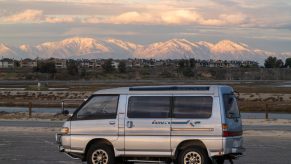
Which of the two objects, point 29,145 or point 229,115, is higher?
point 229,115

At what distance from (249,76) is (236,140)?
14149 centimetres

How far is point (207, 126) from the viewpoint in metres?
12.0

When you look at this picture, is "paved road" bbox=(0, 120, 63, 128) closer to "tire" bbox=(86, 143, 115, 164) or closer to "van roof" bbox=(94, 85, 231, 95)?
"tire" bbox=(86, 143, 115, 164)

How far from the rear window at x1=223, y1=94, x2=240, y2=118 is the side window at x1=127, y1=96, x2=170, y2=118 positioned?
122 centimetres

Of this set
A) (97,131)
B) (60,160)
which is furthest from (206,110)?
(60,160)

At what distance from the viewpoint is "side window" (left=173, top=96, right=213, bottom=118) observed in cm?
1217

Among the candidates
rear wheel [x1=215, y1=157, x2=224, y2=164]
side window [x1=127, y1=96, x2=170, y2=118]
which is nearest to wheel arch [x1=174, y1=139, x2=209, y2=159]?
rear wheel [x1=215, y1=157, x2=224, y2=164]

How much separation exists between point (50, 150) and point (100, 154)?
18.2 ft


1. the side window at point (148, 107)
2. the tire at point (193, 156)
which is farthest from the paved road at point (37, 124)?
the tire at point (193, 156)

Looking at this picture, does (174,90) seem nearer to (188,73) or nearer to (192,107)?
(192,107)

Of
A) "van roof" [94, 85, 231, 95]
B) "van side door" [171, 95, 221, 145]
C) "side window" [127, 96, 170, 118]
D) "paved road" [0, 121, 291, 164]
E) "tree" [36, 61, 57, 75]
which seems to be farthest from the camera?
"tree" [36, 61, 57, 75]

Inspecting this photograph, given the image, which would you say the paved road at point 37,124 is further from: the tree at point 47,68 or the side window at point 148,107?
the tree at point 47,68

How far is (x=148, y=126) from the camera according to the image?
1241cm

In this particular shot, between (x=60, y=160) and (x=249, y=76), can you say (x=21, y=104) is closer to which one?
(x=60, y=160)
